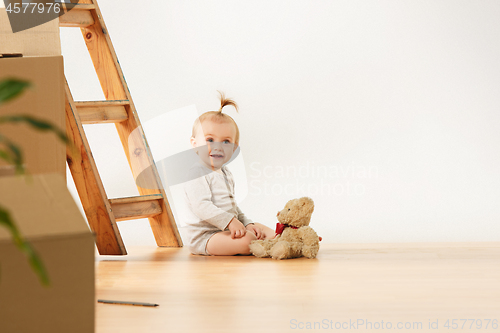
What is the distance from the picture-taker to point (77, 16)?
1.64 meters

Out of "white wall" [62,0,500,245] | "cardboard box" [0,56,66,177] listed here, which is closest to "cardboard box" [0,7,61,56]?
"cardboard box" [0,56,66,177]

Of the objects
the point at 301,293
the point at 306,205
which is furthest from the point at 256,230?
the point at 301,293

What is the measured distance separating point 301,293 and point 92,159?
90 centimetres

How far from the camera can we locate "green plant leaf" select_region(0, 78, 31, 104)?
26 cm

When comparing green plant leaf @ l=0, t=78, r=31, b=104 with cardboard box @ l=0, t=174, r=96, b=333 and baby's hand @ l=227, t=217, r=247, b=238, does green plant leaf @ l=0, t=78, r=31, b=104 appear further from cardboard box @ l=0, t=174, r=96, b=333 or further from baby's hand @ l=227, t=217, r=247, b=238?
baby's hand @ l=227, t=217, r=247, b=238

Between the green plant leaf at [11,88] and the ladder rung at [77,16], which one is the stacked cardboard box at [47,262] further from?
the ladder rung at [77,16]

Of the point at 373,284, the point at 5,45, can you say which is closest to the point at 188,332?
the point at 373,284

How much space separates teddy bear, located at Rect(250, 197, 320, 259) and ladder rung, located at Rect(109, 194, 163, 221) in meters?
0.39

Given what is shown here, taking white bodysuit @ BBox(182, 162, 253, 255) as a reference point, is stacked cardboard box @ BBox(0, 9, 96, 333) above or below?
below

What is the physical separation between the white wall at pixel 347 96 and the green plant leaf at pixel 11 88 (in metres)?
1.93

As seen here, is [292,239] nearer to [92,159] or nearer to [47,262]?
[92,159]

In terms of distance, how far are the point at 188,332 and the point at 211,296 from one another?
0.78 ft

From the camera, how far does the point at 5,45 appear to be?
1017mm

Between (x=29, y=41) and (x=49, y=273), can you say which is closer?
(x=49, y=273)
